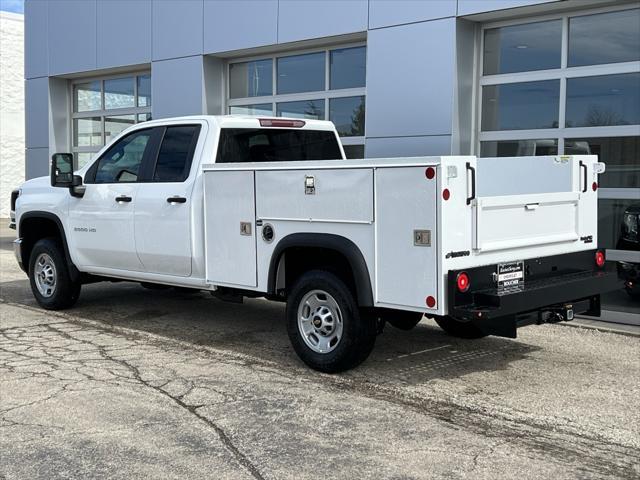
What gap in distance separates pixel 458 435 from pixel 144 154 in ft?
14.7

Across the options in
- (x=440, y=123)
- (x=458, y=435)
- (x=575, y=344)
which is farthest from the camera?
(x=440, y=123)

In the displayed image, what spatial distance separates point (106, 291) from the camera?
34.8 feet

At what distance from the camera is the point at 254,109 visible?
1288cm

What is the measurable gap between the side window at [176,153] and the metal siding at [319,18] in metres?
4.03

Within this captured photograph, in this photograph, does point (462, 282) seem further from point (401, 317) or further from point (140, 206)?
point (140, 206)

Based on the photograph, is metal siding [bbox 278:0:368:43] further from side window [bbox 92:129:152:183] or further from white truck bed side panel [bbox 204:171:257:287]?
white truck bed side panel [bbox 204:171:257:287]

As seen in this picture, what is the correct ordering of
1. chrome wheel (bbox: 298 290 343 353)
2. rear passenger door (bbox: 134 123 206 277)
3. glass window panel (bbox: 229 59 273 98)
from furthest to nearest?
glass window panel (bbox: 229 59 273 98) < rear passenger door (bbox: 134 123 206 277) < chrome wheel (bbox: 298 290 343 353)

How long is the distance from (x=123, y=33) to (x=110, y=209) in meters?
7.16

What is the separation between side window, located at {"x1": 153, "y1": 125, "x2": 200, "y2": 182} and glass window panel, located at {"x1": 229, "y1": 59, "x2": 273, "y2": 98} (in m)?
5.20

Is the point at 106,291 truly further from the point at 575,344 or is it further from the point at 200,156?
the point at 575,344

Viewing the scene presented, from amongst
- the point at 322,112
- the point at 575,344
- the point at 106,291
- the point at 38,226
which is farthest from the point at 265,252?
the point at 322,112

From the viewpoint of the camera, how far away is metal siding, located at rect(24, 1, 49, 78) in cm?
1575

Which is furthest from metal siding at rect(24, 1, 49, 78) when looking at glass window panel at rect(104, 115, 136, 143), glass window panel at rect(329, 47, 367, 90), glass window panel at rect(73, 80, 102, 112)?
glass window panel at rect(329, 47, 367, 90)

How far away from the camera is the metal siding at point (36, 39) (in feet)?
51.7
